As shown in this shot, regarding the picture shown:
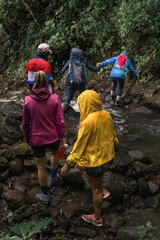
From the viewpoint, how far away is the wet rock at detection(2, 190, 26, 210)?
353 centimetres

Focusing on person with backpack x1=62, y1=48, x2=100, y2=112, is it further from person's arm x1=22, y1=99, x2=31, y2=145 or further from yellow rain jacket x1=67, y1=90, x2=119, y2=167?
yellow rain jacket x1=67, y1=90, x2=119, y2=167

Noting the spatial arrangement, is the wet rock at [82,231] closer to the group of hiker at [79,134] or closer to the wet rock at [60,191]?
the group of hiker at [79,134]

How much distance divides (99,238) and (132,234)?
504 millimetres

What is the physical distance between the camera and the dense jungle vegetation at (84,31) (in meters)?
8.60

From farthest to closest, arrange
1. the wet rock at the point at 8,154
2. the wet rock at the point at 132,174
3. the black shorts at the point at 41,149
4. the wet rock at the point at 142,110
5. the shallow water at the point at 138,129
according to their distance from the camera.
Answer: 1. the wet rock at the point at 142,110
2. the shallow water at the point at 138,129
3. the wet rock at the point at 8,154
4. the wet rock at the point at 132,174
5. the black shorts at the point at 41,149

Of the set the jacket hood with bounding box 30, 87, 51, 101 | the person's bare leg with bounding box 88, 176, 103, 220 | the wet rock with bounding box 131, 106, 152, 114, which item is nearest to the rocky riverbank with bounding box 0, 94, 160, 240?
the person's bare leg with bounding box 88, 176, 103, 220

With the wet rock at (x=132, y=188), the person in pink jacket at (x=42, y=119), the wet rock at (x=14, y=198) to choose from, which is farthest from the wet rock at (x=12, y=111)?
the wet rock at (x=132, y=188)

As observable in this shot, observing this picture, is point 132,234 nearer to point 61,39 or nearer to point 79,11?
point 61,39

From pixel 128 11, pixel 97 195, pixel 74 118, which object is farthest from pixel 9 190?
pixel 128 11

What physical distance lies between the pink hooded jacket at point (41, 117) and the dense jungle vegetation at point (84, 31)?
5.84 m

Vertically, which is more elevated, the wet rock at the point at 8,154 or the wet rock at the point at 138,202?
the wet rock at the point at 8,154

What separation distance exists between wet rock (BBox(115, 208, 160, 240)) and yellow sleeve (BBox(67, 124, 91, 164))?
49.2 inches

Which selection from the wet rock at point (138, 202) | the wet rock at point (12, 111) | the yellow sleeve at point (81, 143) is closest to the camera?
the yellow sleeve at point (81, 143)

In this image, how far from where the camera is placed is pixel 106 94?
9.77 m
